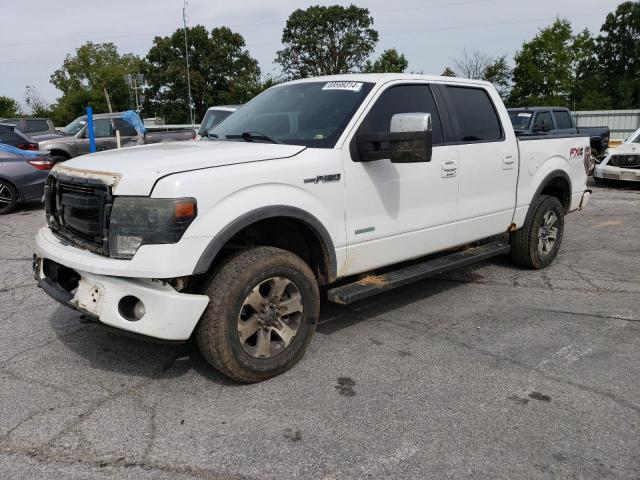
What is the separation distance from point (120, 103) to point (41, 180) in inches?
→ 2156

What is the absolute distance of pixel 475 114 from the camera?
5039 mm

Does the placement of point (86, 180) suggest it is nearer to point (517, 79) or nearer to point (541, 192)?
point (541, 192)

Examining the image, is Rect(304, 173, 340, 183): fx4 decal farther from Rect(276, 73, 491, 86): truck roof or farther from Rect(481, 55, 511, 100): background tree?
Rect(481, 55, 511, 100): background tree

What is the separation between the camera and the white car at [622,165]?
41.8ft

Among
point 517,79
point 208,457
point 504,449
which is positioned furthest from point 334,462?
point 517,79

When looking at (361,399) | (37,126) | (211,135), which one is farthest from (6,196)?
(37,126)

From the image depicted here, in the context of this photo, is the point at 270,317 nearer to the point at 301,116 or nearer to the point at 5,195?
the point at 301,116

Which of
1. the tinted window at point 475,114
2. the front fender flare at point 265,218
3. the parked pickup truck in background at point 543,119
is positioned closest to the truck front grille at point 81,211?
the front fender flare at point 265,218

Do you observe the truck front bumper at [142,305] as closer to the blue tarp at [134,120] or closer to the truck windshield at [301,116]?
the truck windshield at [301,116]

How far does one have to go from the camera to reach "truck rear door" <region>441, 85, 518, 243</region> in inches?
188

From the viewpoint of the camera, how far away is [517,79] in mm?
42000

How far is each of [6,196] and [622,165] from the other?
13.1 m

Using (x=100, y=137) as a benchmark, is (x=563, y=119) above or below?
above

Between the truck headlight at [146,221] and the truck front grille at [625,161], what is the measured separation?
12.7 metres
